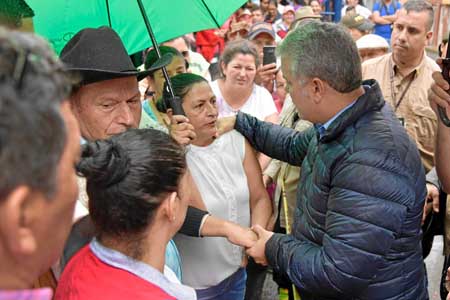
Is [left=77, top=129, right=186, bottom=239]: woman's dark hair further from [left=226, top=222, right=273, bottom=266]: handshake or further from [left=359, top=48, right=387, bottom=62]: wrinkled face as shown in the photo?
[left=359, top=48, right=387, bottom=62]: wrinkled face

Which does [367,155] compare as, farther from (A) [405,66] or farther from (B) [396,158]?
(A) [405,66]

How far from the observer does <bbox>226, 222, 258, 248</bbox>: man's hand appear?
7.47 feet

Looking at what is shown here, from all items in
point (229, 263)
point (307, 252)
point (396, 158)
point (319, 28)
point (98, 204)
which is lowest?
point (229, 263)

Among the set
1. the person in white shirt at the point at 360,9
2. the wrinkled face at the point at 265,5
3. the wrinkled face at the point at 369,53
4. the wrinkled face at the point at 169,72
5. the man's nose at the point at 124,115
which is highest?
the man's nose at the point at 124,115

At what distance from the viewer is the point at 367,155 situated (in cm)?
192

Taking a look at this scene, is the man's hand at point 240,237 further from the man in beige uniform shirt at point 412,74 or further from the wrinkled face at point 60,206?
the man in beige uniform shirt at point 412,74

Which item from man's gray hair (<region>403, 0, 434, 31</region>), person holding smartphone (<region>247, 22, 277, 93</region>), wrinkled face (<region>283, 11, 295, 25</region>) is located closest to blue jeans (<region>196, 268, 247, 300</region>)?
person holding smartphone (<region>247, 22, 277, 93</region>)

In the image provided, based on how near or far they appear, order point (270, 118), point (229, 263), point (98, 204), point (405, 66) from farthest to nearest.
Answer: point (270, 118)
point (405, 66)
point (229, 263)
point (98, 204)

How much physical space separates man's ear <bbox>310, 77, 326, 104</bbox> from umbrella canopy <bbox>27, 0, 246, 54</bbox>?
1121mm

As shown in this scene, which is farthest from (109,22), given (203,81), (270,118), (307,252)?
(270,118)

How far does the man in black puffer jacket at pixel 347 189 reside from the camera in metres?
1.91

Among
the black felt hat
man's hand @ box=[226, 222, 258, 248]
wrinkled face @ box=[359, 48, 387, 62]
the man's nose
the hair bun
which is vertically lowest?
wrinkled face @ box=[359, 48, 387, 62]

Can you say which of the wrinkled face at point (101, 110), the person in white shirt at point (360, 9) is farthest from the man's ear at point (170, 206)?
the person in white shirt at point (360, 9)

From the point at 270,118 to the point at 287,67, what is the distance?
2.17 meters
